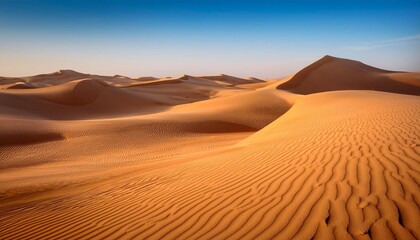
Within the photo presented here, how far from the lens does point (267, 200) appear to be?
378cm

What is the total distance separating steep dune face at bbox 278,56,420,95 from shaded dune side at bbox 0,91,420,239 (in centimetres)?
3164

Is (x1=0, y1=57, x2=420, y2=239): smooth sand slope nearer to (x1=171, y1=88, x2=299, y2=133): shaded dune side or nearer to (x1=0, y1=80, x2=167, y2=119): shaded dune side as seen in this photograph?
(x1=171, y1=88, x2=299, y2=133): shaded dune side

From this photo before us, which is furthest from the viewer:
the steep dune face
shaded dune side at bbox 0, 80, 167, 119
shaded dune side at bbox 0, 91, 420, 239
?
the steep dune face

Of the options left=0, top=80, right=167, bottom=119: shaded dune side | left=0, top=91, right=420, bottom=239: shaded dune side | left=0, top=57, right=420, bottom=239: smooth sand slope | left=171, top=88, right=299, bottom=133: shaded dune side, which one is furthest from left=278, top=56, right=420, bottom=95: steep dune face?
left=0, top=91, right=420, bottom=239: shaded dune side

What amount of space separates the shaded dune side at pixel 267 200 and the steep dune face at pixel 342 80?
1246 inches

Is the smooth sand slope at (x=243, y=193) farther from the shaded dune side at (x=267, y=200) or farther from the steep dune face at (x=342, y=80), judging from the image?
the steep dune face at (x=342, y=80)

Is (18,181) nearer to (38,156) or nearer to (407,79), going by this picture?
(38,156)

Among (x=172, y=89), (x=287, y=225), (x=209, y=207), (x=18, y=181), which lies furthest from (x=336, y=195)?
(x=172, y=89)

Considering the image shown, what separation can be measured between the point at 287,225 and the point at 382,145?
129 inches

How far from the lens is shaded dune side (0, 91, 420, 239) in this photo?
298 centimetres

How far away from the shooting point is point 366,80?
38062 mm

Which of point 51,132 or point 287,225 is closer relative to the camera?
point 287,225

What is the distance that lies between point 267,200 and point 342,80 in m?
39.4

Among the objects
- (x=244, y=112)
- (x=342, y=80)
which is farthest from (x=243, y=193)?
(x=342, y=80)
